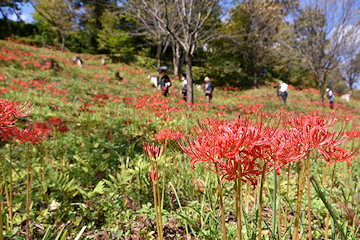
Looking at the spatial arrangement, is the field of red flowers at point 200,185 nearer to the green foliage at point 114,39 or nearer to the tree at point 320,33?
the tree at point 320,33

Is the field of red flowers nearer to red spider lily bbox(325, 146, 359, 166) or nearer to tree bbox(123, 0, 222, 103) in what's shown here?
red spider lily bbox(325, 146, 359, 166)

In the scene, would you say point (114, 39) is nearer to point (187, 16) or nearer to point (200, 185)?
point (187, 16)

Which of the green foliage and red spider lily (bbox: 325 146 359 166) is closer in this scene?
red spider lily (bbox: 325 146 359 166)

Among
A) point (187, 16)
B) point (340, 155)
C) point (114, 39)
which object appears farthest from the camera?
point (114, 39)

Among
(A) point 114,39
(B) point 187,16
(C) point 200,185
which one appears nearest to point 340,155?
(C) point 200,185

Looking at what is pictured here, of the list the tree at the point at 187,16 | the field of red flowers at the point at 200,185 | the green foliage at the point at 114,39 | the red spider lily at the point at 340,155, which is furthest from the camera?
the green foliage at the point at 114,39

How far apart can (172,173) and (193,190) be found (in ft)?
1.04

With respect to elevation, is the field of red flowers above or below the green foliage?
below

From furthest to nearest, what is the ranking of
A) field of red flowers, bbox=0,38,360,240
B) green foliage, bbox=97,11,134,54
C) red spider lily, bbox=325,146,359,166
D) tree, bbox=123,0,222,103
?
green foliage, bbox=97,11,134,54 < tree, bbox=123,0,222,103 < red spider lily, bbox=325,146,359,166 < field of red flowers, bbox=0,38,360,240

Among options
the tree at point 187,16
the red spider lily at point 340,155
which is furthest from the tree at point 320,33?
the red spider lily at point 340,155

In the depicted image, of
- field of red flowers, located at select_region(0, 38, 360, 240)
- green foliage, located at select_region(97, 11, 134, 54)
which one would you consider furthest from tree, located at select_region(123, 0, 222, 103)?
green foliage, located at select_region(97, 11, 134, 54)

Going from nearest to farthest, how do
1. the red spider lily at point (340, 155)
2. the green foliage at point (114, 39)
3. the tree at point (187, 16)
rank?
the red spider lily at point (340, 155) → the tree at point (187, 16) → the green foliage at point (114, 39)

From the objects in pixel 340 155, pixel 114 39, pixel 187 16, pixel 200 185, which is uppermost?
pixel 114 39

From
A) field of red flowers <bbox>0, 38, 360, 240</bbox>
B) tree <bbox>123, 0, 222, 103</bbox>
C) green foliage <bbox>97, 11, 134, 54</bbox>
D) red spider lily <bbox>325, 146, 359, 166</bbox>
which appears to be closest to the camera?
field of red flowers <bbox>0, 38, 360, 240</bbox>
